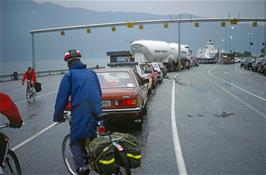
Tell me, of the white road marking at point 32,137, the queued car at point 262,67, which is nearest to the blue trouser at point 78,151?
the white road marking at point 32,137

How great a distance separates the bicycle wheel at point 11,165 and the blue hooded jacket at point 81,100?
2.59 feet

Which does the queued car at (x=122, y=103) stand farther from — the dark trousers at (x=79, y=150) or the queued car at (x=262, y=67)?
the queued car at (x=262, y=67)

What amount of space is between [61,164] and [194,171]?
7.55ft

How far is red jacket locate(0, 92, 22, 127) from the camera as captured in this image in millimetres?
4371

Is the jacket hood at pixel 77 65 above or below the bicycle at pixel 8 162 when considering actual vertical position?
above

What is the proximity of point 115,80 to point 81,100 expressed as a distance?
18.4 feet

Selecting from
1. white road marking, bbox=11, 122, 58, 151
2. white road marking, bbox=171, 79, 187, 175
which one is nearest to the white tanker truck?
white road marking, bbox=11, 122, 58, 151

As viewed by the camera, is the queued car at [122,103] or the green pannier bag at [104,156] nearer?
the green pannier bag at [104,156]

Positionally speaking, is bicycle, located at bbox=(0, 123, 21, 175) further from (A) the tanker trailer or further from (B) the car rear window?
(A) the tanker trailer

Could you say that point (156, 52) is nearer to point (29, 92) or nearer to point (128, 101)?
point (29, 92)

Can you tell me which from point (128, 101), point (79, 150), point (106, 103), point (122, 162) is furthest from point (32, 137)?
point (122, 162)

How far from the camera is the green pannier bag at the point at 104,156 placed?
4.21m

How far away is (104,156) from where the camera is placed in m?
4.21

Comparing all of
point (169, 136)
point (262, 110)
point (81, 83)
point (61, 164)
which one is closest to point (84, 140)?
point (81, 83)
